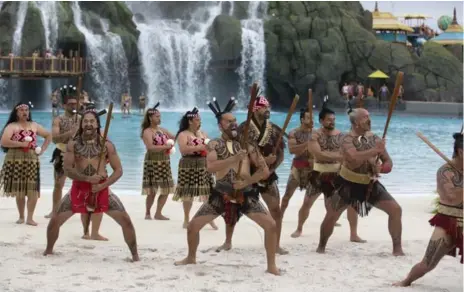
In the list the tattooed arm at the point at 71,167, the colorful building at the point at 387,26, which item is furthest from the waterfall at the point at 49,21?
the tattooed arm at the point at 71,167

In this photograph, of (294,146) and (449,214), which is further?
(294,146)

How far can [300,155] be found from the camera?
33.5 feet

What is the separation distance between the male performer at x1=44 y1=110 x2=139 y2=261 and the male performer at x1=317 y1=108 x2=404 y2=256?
6.91 ft

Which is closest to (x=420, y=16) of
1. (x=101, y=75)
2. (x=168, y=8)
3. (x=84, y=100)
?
(x=168, y=8)

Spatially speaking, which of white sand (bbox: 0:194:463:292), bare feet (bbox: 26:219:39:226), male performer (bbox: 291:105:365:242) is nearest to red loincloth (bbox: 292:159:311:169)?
male performer (bbox: 291:105:365:242)

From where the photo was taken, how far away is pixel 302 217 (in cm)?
999

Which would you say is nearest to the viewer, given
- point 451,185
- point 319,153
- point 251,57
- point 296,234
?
point 451,185

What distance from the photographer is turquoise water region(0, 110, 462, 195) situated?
1595 cm

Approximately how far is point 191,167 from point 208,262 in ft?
7.62

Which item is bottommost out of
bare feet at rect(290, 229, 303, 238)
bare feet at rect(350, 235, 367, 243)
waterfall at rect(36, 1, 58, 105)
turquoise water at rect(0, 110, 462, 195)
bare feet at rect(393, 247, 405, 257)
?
turquoise water at rect(0, 110, 462, 195)

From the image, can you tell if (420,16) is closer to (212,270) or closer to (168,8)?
(168,8)

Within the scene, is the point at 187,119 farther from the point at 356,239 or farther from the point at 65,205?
the point at 65,205

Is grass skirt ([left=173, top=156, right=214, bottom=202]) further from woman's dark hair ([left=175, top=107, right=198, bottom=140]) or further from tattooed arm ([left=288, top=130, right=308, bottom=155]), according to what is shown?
tattooed arm ([left=288, top=130, right=308, bottom=155])

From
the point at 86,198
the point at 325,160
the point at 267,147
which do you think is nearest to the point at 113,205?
the point at 86,198
